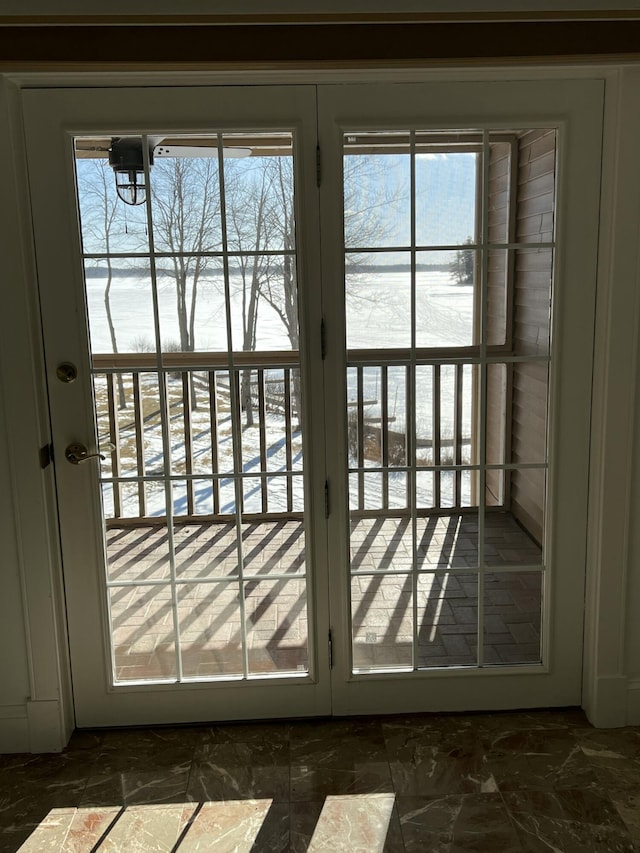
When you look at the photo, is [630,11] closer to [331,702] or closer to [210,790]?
[331,702]

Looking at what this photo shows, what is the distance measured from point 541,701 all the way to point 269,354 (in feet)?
5.08

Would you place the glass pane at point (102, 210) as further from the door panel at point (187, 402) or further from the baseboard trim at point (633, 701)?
the baseboard trim at point (633, 701)

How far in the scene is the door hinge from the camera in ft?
7.90

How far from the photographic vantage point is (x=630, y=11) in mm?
2111

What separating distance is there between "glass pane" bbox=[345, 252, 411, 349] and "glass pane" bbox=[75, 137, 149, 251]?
2.18 feet

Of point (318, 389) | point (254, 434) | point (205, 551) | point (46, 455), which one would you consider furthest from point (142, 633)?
point (318, 389)

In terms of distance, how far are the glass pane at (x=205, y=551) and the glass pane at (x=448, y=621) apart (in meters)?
0.68

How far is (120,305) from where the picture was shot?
2.38 metres

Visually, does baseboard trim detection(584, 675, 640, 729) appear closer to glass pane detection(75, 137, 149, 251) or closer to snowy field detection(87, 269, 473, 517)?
snowy field detection(87, 269, 473, 517)

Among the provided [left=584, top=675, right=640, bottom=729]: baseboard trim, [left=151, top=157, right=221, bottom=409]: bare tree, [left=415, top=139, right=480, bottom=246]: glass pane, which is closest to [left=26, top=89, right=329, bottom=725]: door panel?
[left=151, top=157, right=221, bottom=409]: bare tree

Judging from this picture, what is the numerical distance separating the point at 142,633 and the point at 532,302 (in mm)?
1724

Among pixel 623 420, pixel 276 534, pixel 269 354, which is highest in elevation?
pixel 269 354

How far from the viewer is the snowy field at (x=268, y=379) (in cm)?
239

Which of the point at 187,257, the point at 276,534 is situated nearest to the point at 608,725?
the point at 276,534
